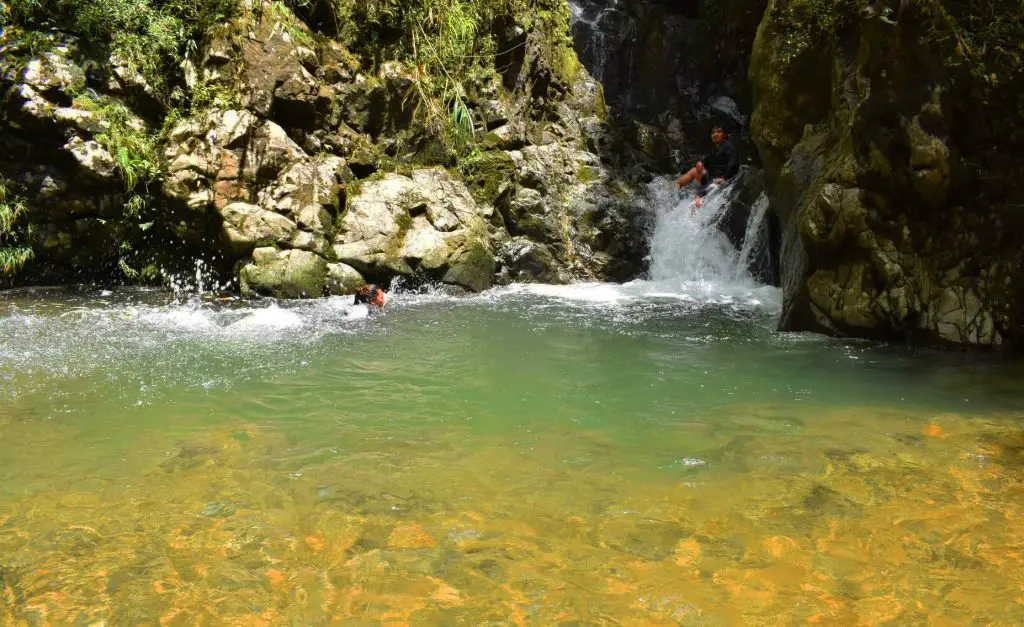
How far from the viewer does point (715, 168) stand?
1205 cm

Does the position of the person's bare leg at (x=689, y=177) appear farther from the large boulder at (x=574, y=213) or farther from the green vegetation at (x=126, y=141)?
the green vegetation at (x=126, y=141)

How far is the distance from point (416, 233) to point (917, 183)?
640 cm

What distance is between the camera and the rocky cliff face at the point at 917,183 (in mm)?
6184

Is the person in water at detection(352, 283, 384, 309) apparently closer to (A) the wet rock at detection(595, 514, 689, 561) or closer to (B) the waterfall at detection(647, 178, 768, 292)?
(B) the waterfall at detection(647, 178, 768, 292)

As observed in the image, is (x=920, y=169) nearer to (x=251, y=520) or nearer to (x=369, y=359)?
(x=369, y=359)

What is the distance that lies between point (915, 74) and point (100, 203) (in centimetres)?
1002

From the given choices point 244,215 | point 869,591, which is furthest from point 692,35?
point 869,591

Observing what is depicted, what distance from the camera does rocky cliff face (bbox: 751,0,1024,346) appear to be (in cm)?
618

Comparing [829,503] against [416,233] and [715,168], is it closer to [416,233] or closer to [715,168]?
[416,233]

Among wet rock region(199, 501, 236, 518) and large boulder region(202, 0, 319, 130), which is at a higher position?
large boulder region(202, 0, 319, 130)

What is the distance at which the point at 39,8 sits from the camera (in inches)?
347

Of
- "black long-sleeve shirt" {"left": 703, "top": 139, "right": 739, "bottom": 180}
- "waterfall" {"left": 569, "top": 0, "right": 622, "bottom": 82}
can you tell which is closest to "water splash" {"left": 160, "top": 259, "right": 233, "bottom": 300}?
"black long-sleeve shirt" {"left": 703, "top": 139, "right": 739, "bottom": 180}

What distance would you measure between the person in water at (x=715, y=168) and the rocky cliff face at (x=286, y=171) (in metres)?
1.87

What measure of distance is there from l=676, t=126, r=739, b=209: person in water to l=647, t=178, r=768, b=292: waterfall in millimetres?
233
